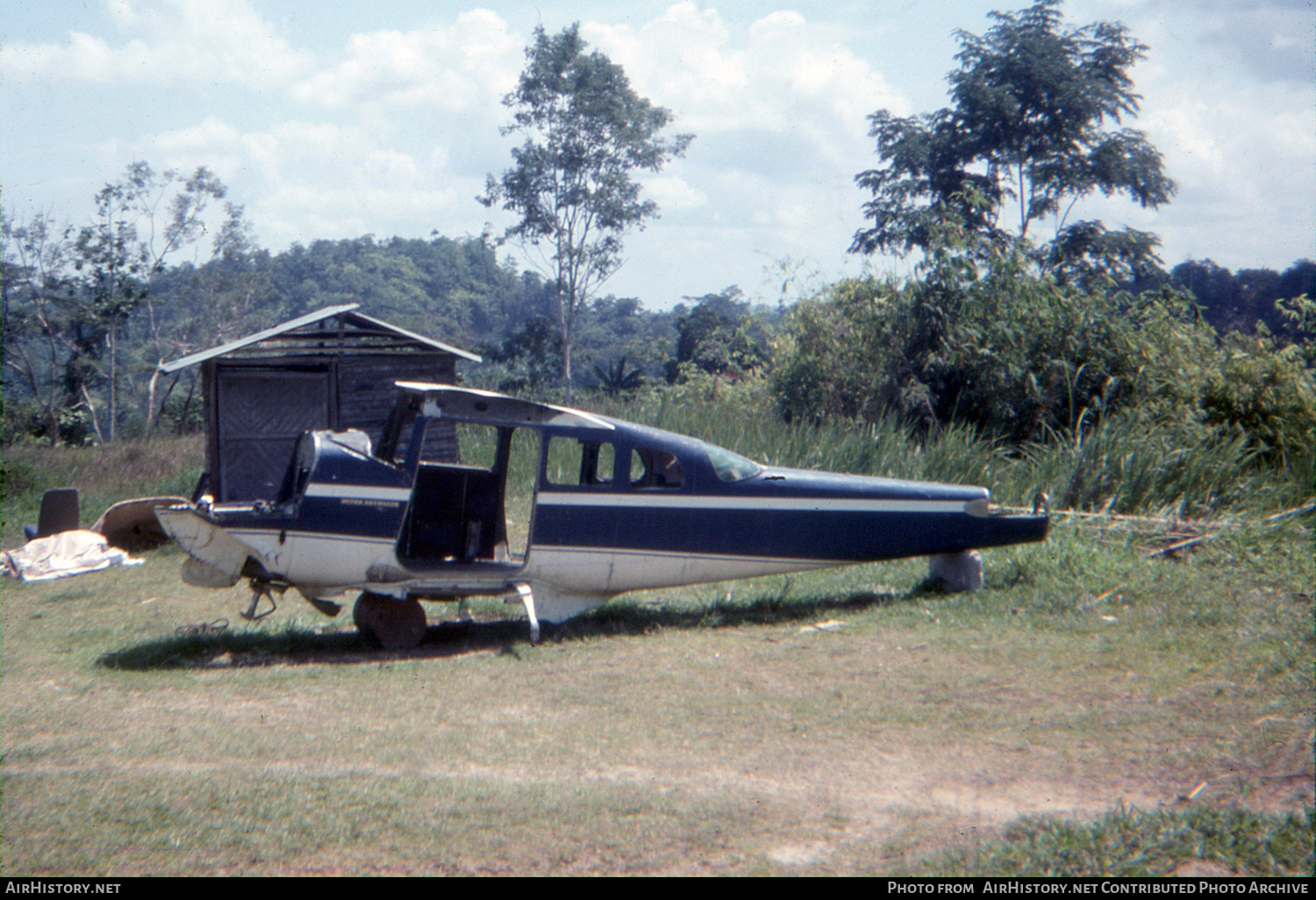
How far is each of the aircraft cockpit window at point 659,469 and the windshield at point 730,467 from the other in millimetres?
288

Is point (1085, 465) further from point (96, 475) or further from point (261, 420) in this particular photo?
point (96, 475)

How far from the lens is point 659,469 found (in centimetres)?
818

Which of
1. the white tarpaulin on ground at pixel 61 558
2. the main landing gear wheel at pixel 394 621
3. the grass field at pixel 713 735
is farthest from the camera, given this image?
the white tarpaulin on ground at pixel 61 558

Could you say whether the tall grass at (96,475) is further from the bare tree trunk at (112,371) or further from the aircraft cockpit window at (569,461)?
the bare tree trunk at (112,371)

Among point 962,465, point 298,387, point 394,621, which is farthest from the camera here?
point 298,387

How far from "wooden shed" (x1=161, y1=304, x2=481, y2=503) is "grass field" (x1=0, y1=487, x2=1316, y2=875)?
718 cm

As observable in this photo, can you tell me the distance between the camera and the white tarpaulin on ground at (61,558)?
38.3 feet

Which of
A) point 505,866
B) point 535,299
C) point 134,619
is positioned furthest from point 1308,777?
point 535,299

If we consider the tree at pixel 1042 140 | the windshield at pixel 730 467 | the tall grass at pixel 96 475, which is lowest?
the tall grass at pixel 96 475

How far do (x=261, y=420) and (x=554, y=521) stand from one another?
10244 millimetres

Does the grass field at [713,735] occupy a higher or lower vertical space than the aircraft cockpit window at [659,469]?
lower

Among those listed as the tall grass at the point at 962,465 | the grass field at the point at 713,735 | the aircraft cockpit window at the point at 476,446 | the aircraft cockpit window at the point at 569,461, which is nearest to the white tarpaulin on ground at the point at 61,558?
the tall grass at the point at 962,465

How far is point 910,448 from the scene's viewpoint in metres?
13.3

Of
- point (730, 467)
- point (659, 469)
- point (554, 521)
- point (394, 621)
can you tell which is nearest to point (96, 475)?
point (394, 621)
